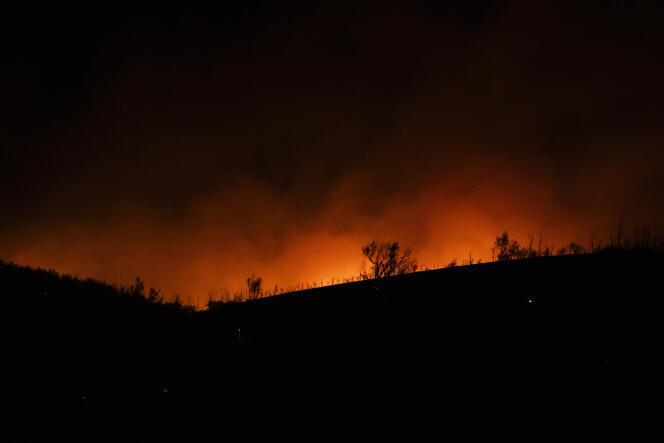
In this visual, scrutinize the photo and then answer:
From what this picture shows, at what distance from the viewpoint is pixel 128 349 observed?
4.36 meters

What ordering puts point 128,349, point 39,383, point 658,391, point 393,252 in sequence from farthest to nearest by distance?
point 393,252 < point 39,383 < point 128,349 < point 658,391

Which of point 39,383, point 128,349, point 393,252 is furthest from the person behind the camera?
point 393,252

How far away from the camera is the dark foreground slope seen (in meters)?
2.30

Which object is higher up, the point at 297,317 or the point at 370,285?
the point at 370,285

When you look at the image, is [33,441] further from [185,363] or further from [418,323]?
[418,323]

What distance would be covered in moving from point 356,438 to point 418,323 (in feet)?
3.09

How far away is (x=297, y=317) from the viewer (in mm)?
3691

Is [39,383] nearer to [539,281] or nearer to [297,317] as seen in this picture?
[297,317]

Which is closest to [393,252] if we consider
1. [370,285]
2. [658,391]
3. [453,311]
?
[370,285]

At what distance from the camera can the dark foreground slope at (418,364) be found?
2.30 m

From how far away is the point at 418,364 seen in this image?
271 cm

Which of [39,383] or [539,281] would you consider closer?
[539,281]

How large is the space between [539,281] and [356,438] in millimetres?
1844

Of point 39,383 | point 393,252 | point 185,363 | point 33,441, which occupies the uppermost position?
point 393,252
